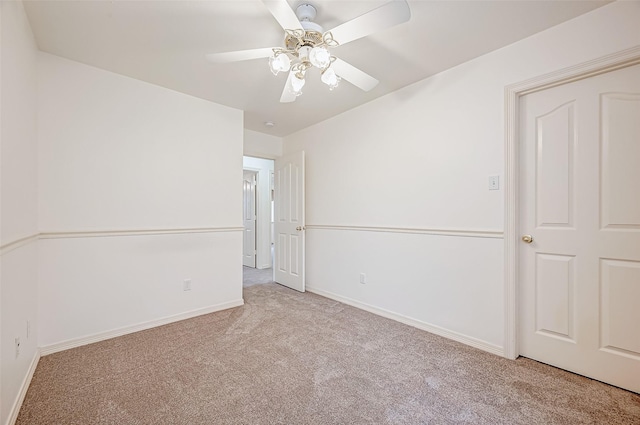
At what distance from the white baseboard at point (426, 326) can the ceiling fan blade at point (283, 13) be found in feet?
8.35

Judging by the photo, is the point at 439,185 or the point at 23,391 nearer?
the point at 23,391

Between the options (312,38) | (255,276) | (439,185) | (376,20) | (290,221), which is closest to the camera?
(376,20)

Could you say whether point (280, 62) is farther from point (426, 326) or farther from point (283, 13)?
point (426, 326)

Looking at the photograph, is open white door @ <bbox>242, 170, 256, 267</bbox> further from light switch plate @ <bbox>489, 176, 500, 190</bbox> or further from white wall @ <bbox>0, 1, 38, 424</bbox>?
light switch plate @ <bbox>489, 176, 500, 190</bbox>

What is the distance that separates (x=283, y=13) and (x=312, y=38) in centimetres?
30

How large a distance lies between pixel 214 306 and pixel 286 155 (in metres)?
2.27

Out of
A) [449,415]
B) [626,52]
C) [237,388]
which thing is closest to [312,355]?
[237,388]

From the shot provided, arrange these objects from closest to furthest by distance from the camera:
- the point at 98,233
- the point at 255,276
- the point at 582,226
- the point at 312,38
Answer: the point at 312,38
the point at 582,226
the point at 98,233
the point at 255,276

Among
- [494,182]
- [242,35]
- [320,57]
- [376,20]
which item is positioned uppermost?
[242,35]

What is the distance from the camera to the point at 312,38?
170 centimetres

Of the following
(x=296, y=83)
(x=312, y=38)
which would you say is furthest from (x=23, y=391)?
(x=312, y=38)

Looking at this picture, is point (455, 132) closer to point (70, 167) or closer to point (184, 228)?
point (184, 228)

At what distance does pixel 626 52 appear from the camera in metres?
1.63

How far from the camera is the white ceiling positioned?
1.69m
